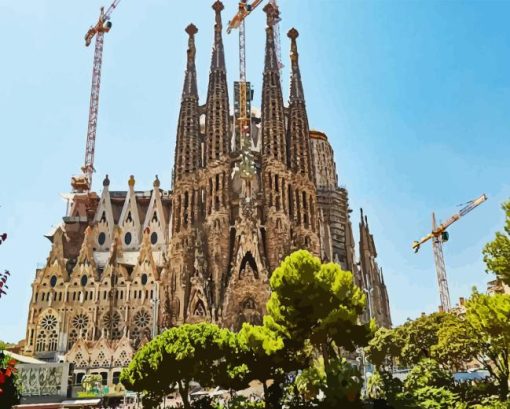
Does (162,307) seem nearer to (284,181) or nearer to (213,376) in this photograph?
(284,181)

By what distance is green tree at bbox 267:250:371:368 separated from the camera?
2603 cm

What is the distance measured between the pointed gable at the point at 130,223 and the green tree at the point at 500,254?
55080 millimetres

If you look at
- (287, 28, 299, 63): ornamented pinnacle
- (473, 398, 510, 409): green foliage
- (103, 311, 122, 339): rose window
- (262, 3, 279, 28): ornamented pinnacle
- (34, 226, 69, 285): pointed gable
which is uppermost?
(262, 3, 279, 28): ornamented pinnacle

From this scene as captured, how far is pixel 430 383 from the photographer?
25.6 metres

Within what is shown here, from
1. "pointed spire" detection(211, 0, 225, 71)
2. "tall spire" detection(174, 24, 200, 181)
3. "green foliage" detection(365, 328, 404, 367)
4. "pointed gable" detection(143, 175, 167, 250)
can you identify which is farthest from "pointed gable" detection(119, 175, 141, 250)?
"green foliage" detection(365, 328, 404, 367)

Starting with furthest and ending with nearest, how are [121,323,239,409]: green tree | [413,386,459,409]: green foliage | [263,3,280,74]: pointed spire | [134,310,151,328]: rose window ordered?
[263,3,280,74]: pointed spire → [134,310,151,328]: rose window → [121,323,239,409]: green tree → [413,386,459,409]: green foliage

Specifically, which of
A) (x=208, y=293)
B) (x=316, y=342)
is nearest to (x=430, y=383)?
(x=316, y=342)

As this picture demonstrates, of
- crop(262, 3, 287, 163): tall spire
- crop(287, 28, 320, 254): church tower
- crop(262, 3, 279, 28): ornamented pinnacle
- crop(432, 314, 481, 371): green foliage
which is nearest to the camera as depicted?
crop(432, 314, 481, 371): green foliage

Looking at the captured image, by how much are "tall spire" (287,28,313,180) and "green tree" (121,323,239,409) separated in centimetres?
3928

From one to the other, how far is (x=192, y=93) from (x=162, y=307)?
29.3 meters

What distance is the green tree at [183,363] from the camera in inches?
1089

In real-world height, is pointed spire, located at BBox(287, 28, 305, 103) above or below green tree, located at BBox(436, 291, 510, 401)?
above

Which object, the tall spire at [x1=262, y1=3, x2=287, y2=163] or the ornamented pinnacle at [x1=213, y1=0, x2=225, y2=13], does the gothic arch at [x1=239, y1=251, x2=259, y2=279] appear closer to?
the tall spire at [x1=262, y1=3, x2=287, y2=163]

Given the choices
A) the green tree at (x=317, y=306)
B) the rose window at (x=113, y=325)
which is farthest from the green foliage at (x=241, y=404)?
the rose window at (x=113, y=325)
